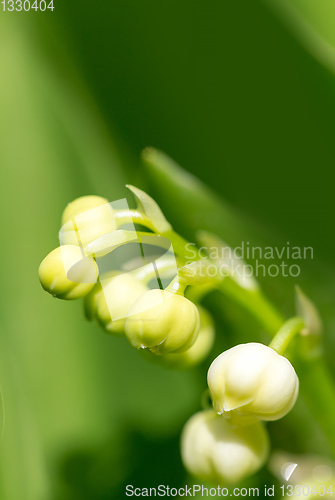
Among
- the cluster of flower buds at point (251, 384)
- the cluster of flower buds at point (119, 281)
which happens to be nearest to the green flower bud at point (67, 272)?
the cluster of flower buds at point (119, 281)

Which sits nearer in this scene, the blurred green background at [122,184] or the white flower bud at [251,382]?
the white flower bud at [251,382]

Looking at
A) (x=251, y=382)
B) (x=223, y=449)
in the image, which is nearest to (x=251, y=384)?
(x=251, y=382)

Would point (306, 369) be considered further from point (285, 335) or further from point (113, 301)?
point (113, 301)

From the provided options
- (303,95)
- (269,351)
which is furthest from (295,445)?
(303,95)

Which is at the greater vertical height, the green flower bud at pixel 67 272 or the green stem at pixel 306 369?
the green flower bud at pixel 67 272

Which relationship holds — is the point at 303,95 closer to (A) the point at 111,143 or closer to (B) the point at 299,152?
(B) the point at 299,152

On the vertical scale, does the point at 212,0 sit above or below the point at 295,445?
above

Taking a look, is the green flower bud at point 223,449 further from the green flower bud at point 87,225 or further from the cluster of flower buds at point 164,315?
the green flower bud at point 87,225

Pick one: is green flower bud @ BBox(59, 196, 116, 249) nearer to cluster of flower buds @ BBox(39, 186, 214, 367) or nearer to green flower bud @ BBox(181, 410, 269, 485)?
cluster of flower buds @ BBox(39, 186, 214, 367)
